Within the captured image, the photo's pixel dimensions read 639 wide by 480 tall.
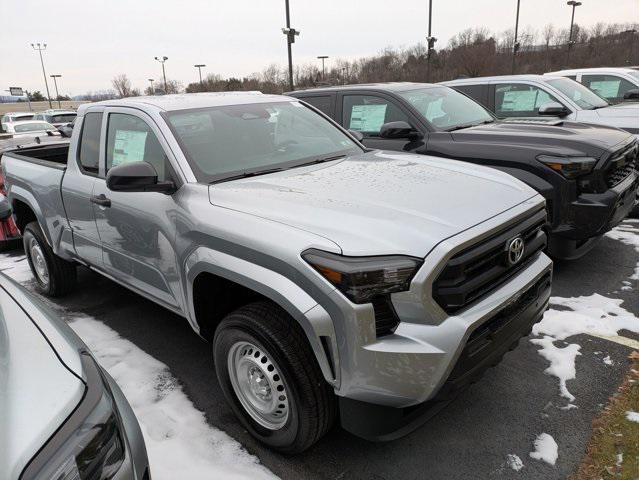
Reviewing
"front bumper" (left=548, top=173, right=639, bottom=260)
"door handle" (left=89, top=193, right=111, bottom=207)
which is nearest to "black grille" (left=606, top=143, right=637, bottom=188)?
"front bumper" (left=548, top=173, right=639, bottom=260)

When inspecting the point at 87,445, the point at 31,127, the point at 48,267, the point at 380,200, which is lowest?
the point at 48,267

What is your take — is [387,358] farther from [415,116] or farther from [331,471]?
[415,116]

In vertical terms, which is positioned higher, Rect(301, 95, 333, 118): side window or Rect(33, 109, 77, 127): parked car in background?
Rect(301, 95, 333, 118): side window

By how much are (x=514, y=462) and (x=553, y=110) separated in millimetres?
5428

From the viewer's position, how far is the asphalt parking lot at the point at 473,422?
2469 millimetres

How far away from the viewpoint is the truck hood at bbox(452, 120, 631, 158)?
14.5ft

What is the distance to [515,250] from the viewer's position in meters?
2.51

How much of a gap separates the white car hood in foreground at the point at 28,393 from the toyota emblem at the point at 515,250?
6.47ft

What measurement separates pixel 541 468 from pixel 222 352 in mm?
1727

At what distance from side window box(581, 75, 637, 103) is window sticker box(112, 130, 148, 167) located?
877cm

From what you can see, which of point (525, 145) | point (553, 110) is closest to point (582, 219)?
point (525, 145)

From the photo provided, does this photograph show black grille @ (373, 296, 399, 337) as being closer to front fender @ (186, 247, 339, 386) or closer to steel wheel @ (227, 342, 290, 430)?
front fender @ (186, 247, 339, 386)

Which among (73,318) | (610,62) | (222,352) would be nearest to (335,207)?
(222,352)

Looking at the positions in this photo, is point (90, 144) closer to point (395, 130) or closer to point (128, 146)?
point (128, 146)
